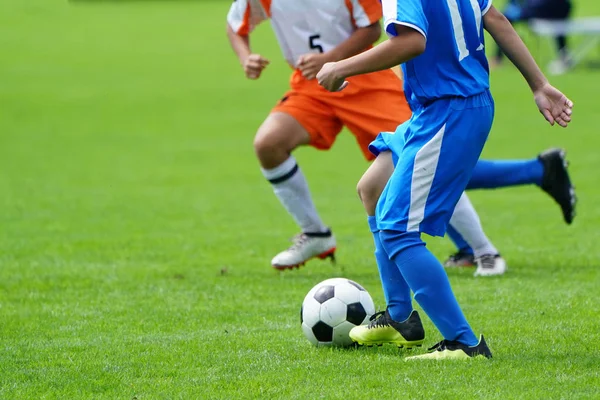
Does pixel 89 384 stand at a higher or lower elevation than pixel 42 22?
higher

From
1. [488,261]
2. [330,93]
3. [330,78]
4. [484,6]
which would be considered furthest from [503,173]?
[330,78]

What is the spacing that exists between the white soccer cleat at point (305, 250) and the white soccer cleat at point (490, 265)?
1.03 m

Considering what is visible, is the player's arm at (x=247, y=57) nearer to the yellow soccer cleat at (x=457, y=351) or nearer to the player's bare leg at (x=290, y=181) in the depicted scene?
the player's bare leg at (x=290, y=181)

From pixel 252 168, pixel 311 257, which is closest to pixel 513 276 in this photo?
pixel 311 257

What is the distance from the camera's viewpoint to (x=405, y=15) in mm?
4344

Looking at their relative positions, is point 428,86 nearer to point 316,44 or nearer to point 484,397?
point 484,397

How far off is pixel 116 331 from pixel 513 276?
2.65 metres

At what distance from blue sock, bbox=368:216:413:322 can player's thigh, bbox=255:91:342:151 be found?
2089 millimetres

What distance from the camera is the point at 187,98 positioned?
20578 millimetres

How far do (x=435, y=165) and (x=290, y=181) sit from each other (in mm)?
2744

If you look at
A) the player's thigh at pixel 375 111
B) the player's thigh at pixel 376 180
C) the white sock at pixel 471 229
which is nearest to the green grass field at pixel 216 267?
the white sock at pixel 471 229

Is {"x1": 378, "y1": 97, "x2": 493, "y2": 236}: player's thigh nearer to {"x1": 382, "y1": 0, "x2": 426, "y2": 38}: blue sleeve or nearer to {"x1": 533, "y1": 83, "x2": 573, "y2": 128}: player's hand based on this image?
{"x1": 533, "y1": 83, "x2": 573, "y2": 128}: player's hand

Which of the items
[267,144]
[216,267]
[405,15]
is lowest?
[216,267]

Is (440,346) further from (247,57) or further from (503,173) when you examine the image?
(247,57)
